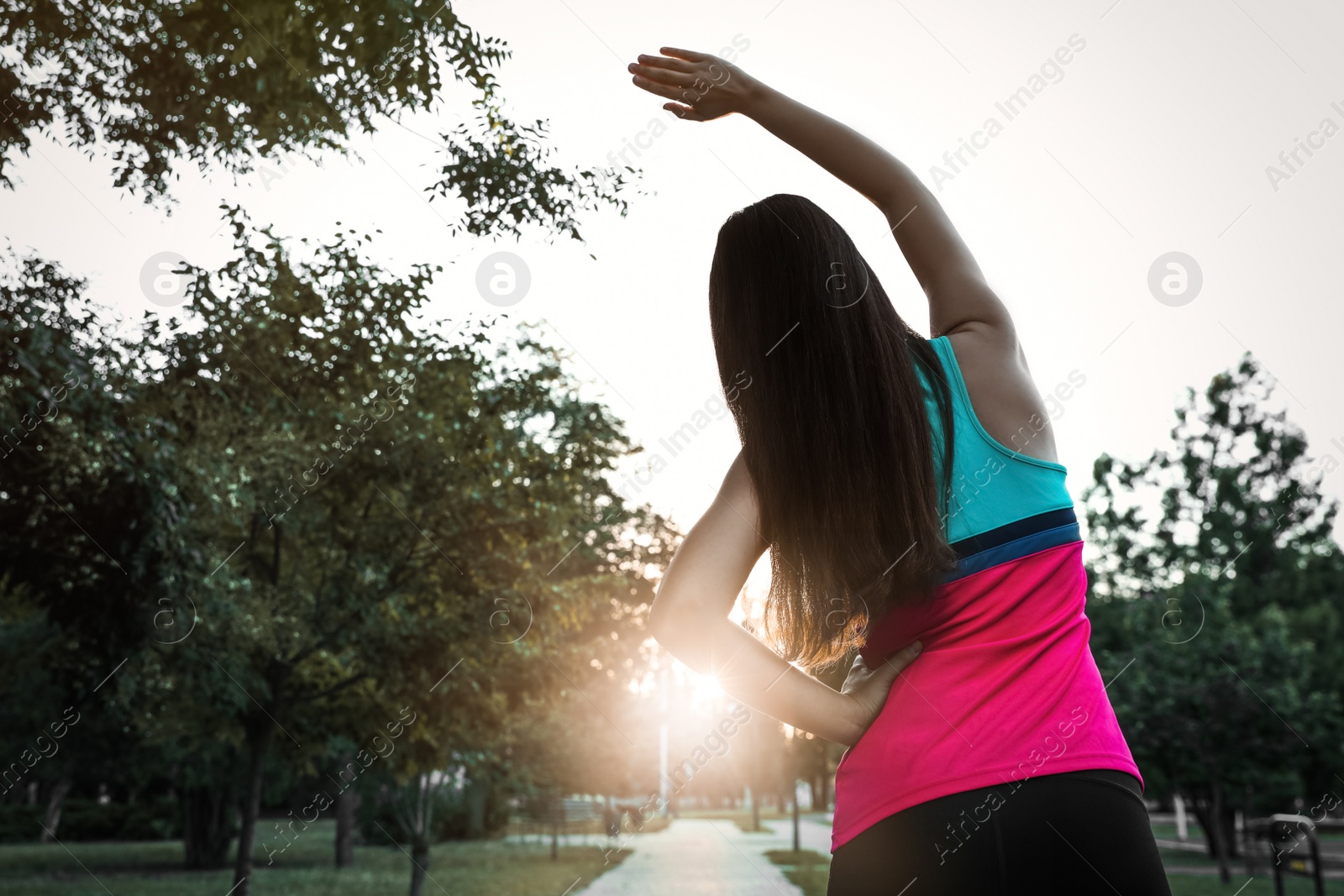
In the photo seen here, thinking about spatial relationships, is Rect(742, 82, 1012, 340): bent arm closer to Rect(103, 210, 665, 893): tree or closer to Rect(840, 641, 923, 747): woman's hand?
Rect(840, 641, 923, 747): woman's hand

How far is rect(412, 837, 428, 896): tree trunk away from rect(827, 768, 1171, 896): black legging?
15093 mm

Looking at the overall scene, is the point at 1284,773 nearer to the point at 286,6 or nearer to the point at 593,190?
the point at 593,190

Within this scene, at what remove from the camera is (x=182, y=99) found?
19.7ft

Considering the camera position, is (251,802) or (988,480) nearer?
(988,480)

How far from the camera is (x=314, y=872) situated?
24016 mm

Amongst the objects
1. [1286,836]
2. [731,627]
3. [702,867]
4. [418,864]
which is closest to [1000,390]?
[731,627]

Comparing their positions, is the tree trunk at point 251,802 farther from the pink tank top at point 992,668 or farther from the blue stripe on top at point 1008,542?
the blue stripe on top at point 1008,542

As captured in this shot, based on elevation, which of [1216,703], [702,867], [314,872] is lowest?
[314,872]

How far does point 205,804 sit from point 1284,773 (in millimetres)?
28328

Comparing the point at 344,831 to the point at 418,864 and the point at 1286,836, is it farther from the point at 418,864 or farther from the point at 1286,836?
the point at 1286,836

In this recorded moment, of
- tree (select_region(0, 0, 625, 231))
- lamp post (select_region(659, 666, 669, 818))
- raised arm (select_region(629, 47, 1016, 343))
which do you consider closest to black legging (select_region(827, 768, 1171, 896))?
raised arm (select_region(629, 47, 1016, 343))

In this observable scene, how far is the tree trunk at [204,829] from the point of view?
27250mm

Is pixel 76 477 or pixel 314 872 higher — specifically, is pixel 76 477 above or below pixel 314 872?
above

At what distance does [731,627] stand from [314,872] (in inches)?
1040
